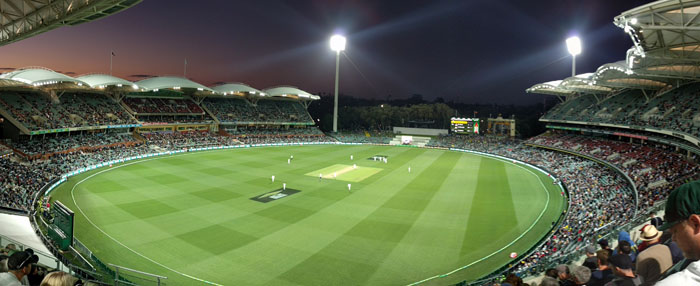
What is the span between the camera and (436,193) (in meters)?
32.2

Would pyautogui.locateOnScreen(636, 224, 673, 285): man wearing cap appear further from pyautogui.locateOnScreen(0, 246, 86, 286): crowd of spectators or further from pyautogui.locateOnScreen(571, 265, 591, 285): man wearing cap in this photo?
pyautogui.locateOnScreen(0, 246, 86, 286): crowd of spectators

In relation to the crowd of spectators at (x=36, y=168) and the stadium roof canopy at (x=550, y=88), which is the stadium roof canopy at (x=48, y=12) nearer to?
the crowd of spectators at (x=36, y=168)

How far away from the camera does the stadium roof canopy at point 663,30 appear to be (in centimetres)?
1521

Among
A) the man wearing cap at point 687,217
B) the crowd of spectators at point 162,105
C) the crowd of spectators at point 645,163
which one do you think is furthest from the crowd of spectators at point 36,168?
the crowd of spectators at point 645,163

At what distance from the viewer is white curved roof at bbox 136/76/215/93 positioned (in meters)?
57.2

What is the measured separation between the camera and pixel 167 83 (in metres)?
58.5

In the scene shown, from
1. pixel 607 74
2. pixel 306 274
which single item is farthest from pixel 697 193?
pixel 607 74

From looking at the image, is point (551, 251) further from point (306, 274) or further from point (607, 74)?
point (607, 74)

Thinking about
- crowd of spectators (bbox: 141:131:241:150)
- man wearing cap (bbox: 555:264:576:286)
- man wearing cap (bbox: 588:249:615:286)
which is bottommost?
crowd of spectators (bbox: 141:131:241:150)

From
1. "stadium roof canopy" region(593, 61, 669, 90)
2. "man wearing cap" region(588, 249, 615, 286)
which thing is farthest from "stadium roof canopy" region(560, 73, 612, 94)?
"man wearing cap" region(588, 249, 615, 286)

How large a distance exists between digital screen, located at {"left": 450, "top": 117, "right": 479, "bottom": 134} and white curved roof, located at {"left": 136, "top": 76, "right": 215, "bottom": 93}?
4631cm

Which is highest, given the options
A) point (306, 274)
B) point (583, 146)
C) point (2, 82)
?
point (2, 82)

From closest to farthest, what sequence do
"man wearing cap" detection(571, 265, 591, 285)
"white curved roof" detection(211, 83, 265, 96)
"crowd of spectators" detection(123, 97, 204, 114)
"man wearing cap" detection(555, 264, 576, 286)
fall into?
"man wearing cap" detection(571, 265, 591, 285), "man wearing cap" detection(555, 264, 576, 286), "crowd of spectators" detection(123, 97, 204, 114), "white curved roof" detection(211, 83, 265, 96)

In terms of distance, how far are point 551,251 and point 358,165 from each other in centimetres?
3033
